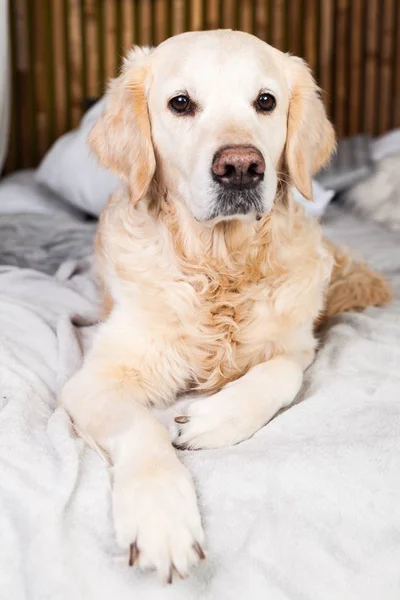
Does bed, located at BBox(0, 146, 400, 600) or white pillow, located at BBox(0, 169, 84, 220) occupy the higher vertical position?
white pillow, located at BBox(0, 169, 84, 220)

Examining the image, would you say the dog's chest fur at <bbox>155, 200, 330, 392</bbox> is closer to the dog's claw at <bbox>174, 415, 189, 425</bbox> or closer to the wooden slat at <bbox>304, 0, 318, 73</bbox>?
the dog's claw at <bbox>174, 415, 189, 425</bbox>

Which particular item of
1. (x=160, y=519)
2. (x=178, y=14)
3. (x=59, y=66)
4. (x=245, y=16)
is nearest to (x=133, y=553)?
(x=160, y=519)

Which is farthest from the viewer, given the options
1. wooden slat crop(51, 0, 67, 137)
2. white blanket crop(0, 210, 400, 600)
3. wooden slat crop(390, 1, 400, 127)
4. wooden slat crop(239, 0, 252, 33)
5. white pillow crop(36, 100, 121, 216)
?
wooden slat crop(390, 1, 400, 127)

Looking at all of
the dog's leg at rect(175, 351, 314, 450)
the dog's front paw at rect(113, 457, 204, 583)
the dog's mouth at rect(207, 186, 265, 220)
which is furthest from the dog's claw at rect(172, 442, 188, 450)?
the dog's mouth at rect(207, 186, 265, 220)

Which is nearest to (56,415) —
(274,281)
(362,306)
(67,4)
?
(274,281)

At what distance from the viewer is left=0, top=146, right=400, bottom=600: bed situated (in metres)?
0.85

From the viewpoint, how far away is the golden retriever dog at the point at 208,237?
4.12ft

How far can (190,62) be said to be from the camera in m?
1.37

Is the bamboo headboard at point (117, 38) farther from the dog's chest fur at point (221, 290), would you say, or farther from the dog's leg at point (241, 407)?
the dog's leg at point (241, 407)

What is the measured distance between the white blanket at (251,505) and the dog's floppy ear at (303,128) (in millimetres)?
447

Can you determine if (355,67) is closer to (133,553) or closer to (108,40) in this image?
(108,40)

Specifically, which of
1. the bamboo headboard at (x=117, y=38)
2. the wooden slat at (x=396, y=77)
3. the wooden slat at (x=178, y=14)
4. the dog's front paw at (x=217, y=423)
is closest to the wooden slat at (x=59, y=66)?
the bamboo headboard at (x=117, y=38)

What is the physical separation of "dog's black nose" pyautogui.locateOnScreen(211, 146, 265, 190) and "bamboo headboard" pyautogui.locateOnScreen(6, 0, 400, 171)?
242cm

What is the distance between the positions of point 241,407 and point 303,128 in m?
0.65
